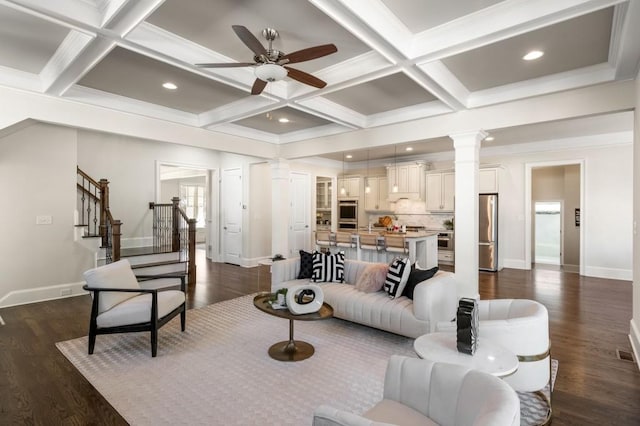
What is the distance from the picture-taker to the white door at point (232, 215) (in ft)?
27.5

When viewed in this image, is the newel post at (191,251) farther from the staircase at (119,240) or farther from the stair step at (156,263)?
the stair step at (156,263)

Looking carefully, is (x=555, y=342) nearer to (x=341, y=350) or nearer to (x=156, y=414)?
(x=341, y=350)

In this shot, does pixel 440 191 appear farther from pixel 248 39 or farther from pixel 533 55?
pixel 248 39

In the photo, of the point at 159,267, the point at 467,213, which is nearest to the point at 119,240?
the point at 159,267

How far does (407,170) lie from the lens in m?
8.90

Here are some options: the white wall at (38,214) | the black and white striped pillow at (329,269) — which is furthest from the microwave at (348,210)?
the white wall at (38,214)

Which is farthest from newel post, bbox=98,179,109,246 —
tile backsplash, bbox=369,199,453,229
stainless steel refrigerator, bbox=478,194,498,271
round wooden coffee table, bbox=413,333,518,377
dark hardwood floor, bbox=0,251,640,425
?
stainless steel refrigerator, bbox=478,194,498,271

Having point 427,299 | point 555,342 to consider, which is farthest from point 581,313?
point 427,299

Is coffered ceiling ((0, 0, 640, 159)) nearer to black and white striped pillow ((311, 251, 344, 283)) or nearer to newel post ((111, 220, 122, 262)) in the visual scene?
newel post ((111, 220, 122, 262))

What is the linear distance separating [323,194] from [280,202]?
321cm

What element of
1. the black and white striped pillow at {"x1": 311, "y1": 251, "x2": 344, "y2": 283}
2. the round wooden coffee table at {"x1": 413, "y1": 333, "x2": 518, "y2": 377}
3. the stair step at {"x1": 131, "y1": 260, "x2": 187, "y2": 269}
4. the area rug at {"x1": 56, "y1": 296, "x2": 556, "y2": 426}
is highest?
the black and white striped pillow at {"x1": 311, "y1": 251, "x2": 344, "y2": 283}

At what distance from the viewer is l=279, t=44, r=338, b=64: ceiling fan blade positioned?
8.19 ft

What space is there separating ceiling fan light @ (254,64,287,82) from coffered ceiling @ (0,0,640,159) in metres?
0.37

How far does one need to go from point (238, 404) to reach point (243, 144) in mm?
4670
